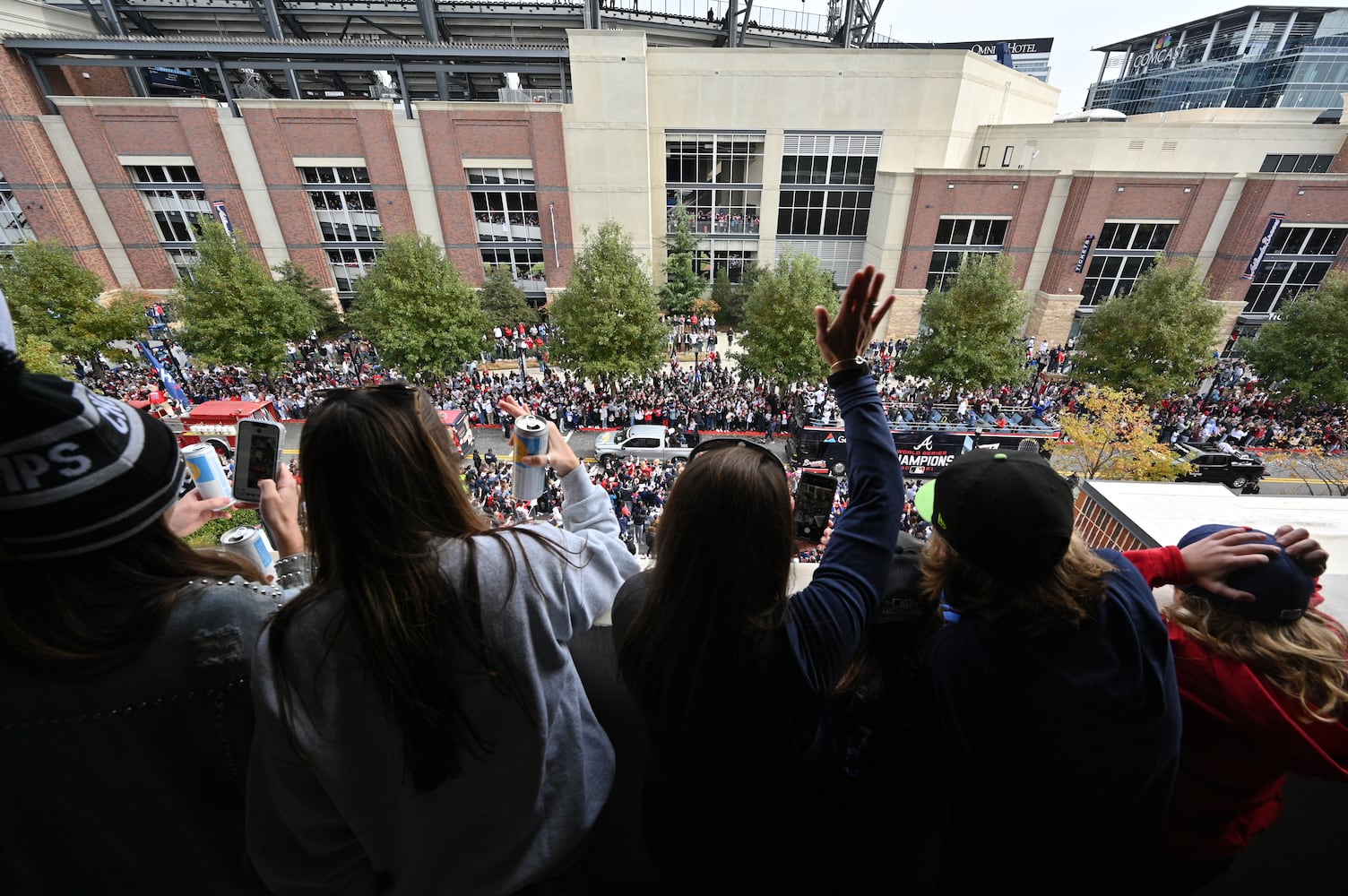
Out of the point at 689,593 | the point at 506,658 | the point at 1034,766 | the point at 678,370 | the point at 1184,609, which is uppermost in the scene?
the point at 689,593

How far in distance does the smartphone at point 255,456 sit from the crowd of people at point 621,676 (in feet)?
3.65

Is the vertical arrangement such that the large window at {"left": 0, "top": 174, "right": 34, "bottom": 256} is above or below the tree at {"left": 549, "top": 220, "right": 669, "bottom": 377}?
above

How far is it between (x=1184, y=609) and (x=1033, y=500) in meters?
0.72

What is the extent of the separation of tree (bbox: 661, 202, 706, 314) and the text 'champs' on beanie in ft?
86.5

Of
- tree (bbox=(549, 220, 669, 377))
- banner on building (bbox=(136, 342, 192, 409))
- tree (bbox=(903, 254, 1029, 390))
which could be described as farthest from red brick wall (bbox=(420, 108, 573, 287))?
tree (bbox=(903, 254, 1029, 390))

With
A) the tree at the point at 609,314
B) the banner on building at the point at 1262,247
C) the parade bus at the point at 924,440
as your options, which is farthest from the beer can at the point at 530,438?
the banner on building at the point at 1262,247

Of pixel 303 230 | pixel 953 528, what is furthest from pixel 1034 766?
pixel 303 230

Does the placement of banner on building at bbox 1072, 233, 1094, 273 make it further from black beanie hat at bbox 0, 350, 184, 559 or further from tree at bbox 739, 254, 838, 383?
black beanie hat at bbox 0, 350, 184, 559

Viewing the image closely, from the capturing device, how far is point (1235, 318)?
25.3 meters

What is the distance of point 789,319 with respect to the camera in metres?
18.7

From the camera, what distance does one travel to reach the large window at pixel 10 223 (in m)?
22.6

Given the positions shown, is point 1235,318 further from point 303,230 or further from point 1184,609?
point 303,230

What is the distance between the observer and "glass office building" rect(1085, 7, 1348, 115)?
150 ft

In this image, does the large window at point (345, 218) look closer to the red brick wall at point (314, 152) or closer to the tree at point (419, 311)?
the red brick wall at point (314, 152)
